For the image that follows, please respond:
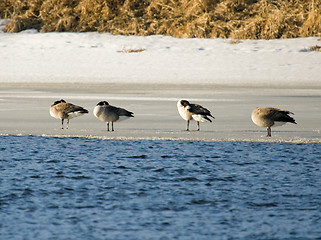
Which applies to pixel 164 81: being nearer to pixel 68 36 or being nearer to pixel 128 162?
pixel 68 36

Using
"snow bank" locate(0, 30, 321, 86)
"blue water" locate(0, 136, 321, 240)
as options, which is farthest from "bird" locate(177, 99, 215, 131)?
"snow bank" locate(0, 30, 321, 86)

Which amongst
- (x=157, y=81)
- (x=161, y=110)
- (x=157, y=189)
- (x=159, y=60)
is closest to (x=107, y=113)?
(x=161, y=110)

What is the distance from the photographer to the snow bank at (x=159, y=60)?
21156 mm

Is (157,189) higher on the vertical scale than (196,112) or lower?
lower

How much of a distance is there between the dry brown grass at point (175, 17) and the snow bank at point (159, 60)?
0.74 meters

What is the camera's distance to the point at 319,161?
10.7 meters

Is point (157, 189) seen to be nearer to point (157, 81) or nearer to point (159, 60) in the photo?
point (157, 81)

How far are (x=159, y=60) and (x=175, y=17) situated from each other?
5333 mm

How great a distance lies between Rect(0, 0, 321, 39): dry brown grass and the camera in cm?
2497

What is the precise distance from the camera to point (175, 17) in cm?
2761

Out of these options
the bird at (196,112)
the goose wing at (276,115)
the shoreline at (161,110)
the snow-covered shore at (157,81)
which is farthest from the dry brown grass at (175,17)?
the goose wing at (276,115)

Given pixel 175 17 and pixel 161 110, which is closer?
pixel 161 110

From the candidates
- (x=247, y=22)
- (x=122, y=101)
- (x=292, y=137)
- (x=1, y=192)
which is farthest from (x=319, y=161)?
(x=247, y=22)

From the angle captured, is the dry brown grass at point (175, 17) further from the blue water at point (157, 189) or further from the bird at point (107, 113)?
the blue water at point (157, 189)
